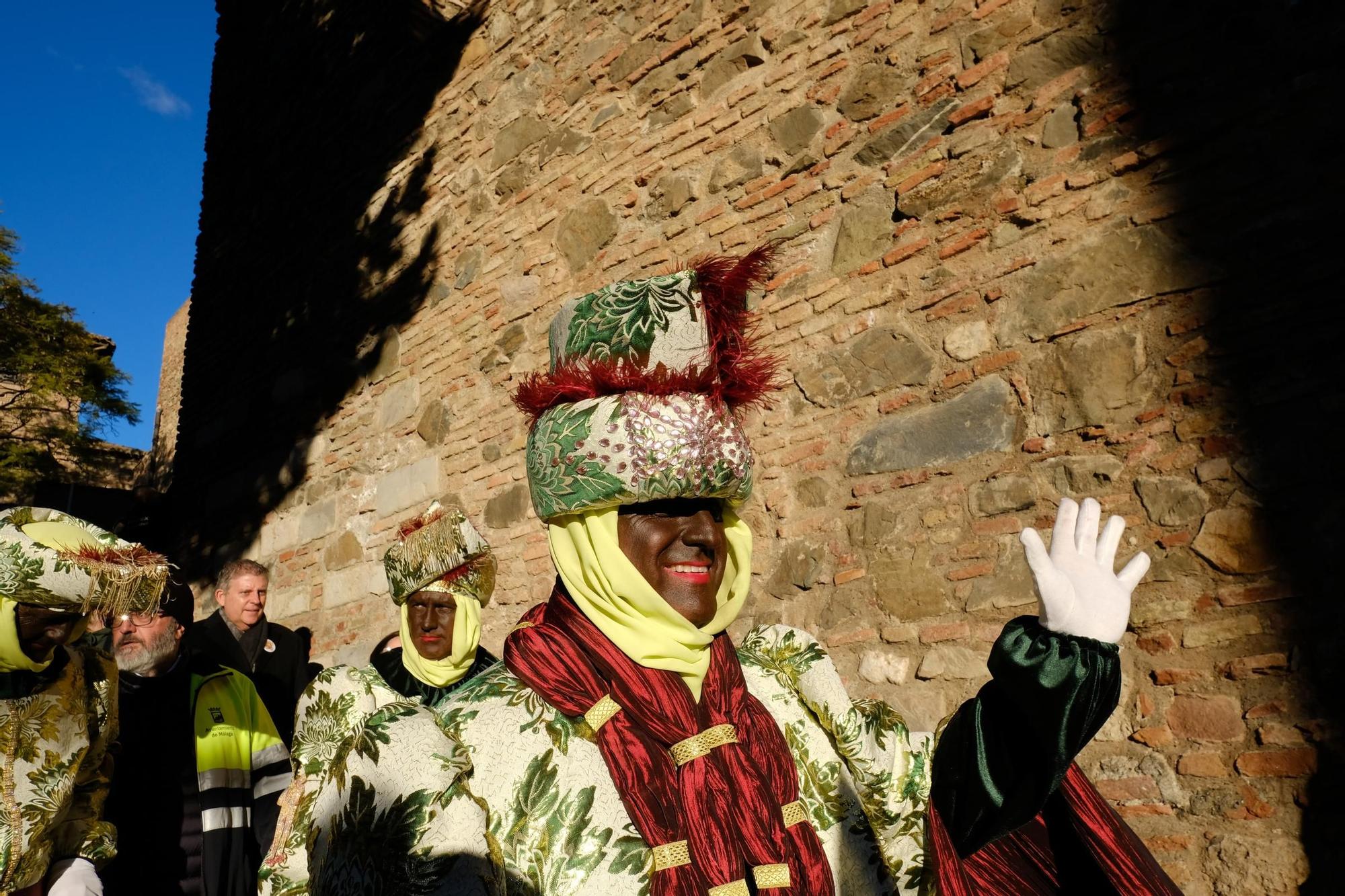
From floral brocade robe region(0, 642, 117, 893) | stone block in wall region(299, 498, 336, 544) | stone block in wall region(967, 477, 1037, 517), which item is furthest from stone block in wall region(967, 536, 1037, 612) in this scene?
stone block in wall region(299, 498, 336, 544)

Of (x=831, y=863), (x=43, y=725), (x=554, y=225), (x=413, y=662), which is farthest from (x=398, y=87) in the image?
(x=831, y=863)

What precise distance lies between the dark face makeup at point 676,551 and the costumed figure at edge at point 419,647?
1827 mm

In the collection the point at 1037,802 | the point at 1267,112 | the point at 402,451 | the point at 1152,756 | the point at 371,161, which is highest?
the point at 371,161

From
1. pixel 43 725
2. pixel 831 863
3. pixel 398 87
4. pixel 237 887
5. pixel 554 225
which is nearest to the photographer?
pixel 831 863

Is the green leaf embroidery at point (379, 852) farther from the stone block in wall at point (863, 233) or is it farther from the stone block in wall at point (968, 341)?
the stone block in wall at point (863, 233)

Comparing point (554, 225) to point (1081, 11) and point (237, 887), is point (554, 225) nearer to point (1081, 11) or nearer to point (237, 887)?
point (1081, 11)

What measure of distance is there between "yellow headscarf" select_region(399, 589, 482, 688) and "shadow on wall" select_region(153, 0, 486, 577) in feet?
11.4

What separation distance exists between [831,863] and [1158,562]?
2.30m

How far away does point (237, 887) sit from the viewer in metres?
3.78

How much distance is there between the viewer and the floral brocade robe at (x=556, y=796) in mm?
1400

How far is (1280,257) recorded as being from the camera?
3.33 meters

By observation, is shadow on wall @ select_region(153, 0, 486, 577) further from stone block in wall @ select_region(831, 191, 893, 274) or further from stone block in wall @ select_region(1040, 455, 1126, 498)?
stone block in wall @ select_region(1040, 455, 1126, 498)

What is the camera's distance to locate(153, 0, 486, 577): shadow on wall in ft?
25.1

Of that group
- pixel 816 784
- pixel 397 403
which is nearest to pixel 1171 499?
pixel 816 784
